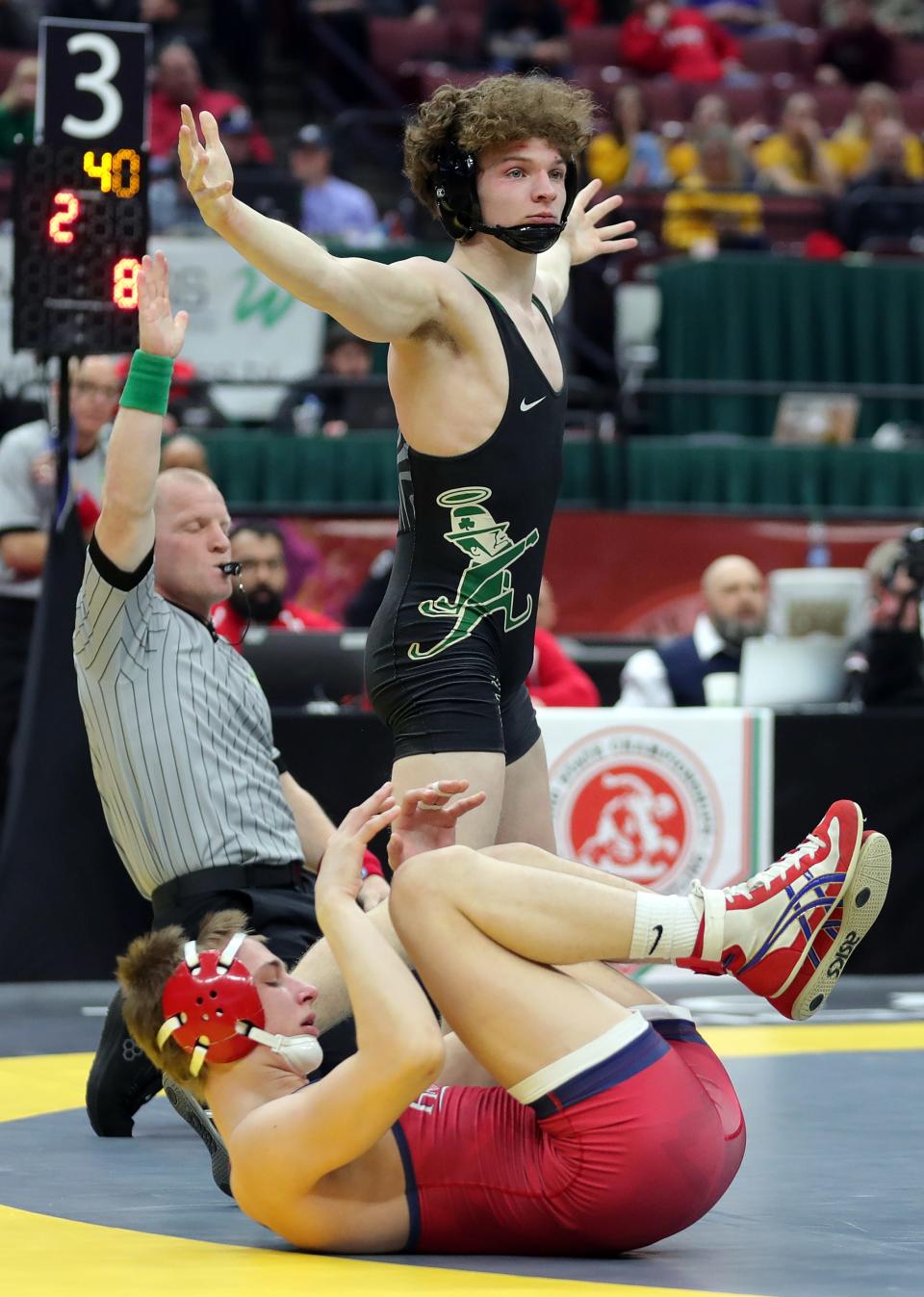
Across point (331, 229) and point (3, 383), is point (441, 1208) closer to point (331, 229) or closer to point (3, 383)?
point (3, 383)

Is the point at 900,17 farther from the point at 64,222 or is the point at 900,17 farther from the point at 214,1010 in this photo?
the point at 214,1010

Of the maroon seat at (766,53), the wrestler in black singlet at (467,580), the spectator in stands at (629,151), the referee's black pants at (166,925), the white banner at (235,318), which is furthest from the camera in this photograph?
the maroon seat at (766,53)

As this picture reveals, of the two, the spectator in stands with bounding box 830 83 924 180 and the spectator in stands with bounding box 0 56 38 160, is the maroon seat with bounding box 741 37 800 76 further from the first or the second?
the spectator in stands with bounding box 0 56 38 160

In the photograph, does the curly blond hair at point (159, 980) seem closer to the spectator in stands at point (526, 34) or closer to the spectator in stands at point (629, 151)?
the spectator in stands at point (629, 151)

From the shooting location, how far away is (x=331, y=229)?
1210cm

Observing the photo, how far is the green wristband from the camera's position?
4074mm

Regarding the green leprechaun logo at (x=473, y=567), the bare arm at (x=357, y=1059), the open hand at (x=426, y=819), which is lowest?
the bare arm at (x=357, y=1059)

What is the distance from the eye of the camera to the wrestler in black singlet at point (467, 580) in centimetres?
395

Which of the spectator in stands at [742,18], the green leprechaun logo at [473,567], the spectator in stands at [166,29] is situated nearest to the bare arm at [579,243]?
the green leprechaun logo at [473,567]

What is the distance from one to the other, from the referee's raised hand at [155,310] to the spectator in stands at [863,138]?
10.6 m

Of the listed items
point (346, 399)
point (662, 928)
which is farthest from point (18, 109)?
point (662, 928)

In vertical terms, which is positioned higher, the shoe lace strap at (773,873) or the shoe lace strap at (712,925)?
the shoe lace strap at (773,873)

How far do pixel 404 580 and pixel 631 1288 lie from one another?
55.6 inches

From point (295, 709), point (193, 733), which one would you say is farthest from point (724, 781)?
point (193, 733)
